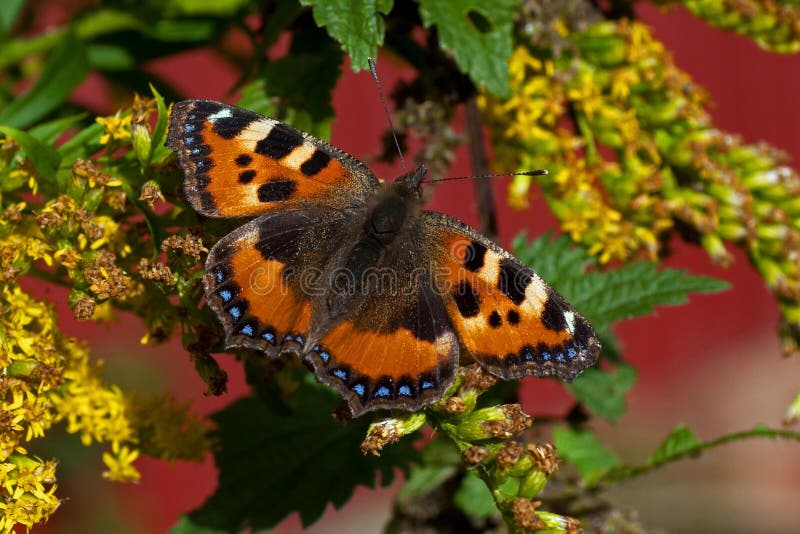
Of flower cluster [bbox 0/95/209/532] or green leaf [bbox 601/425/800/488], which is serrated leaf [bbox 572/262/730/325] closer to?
green leaf [bbox 601/425/800/488]

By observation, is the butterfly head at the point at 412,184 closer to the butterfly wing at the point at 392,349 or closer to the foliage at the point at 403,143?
the foliage at the point at 403,143

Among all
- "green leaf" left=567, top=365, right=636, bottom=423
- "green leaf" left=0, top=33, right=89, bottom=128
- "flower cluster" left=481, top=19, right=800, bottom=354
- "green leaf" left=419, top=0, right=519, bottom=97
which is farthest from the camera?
"green leaf" left=567, top=365, right=636, bottom=423

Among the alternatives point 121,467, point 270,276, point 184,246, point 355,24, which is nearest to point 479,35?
point 355,24

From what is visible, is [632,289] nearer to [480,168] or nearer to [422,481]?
[480,168]

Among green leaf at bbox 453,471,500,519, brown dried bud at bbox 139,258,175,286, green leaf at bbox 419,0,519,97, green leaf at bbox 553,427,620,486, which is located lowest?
green leaf at bbox 453,471,500,519

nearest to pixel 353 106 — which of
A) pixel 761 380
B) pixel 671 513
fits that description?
pixel 671 513

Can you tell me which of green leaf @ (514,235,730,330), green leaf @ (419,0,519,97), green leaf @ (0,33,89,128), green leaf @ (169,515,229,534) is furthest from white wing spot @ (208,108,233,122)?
green leaf @ (169,515,229,534)
